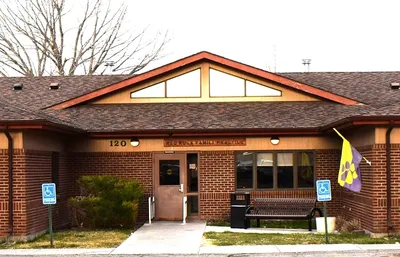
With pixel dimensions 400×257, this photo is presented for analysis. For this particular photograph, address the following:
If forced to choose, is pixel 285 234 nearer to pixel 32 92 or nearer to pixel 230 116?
pixel 230 116

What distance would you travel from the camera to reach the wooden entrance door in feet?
70.4

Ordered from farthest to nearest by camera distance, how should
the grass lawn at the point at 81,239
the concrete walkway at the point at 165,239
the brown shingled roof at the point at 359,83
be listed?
the brown shingled roof at the point at 359,83 → the grass lawn at the point at 81,239 → the concrete walkway at the point at 165,239

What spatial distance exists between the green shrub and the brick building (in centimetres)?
109

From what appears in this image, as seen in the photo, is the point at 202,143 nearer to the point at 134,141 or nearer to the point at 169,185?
the point at 169,185

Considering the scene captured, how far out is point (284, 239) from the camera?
1652cm

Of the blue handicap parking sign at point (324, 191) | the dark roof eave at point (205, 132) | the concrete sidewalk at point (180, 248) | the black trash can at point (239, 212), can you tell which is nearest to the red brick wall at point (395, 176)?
the concrete sidewalk at point (180, 248)

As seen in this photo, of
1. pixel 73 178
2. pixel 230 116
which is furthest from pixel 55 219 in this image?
pixel 230 116

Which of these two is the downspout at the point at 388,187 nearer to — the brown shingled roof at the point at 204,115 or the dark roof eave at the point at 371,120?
the dark roof eave at the point at 371,120

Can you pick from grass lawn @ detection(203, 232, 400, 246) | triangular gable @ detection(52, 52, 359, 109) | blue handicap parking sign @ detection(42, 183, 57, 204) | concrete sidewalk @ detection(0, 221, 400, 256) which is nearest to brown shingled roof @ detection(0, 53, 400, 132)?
triangular gable @ detection(52, 52, 359, 109)

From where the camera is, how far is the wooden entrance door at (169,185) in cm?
2145

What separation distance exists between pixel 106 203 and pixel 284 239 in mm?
5354

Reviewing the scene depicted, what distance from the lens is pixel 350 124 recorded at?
17062 mm

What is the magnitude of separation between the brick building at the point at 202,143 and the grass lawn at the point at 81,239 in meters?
0.67

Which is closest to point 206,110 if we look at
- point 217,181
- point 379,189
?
point 217,181
